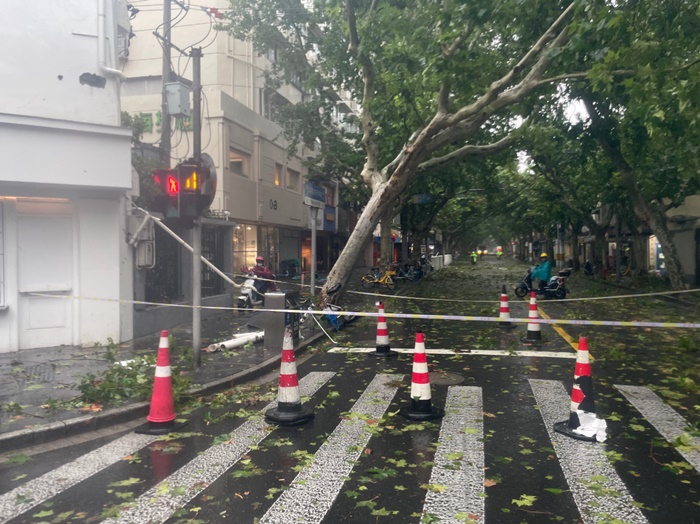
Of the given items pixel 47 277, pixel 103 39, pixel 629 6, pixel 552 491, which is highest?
pixel 629 6

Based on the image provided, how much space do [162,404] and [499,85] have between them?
1066 cm

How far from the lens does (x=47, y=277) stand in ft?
33.0

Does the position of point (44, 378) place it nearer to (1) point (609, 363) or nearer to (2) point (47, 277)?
(2) point (47, 277)

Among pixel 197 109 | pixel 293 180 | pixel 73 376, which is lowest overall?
pixel 73 376

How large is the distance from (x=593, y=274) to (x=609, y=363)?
98.7ft

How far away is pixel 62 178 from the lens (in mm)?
9422

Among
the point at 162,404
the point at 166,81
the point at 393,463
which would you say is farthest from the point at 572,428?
the point at 166,81

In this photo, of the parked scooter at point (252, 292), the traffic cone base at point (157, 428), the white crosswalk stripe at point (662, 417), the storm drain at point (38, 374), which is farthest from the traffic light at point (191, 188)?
the parked scooter at point (252, 292)

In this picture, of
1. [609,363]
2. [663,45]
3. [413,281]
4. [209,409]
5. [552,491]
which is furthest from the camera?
[413,281]

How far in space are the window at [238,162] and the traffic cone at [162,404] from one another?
1825 centimetres

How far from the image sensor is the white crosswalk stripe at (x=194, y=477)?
156 inches

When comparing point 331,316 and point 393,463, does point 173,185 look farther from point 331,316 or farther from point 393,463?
point 331,316

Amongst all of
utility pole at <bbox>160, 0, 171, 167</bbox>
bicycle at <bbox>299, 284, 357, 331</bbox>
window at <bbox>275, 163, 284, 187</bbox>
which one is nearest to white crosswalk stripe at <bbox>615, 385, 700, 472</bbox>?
bicycle at <bbox>299, 284, 357, 331</bbox>

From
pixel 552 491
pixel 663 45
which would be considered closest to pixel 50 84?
pixel 552 491
